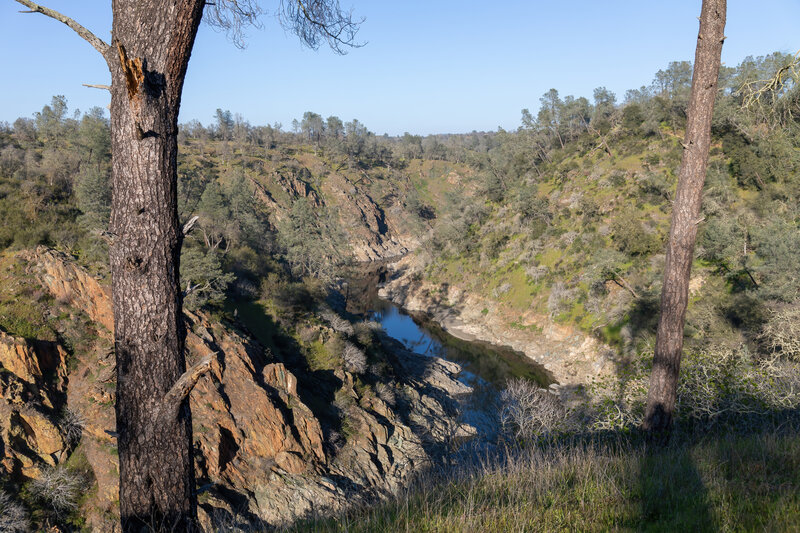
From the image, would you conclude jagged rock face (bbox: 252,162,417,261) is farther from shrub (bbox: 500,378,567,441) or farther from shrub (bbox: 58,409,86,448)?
shrub (bbox: 58,409,86,448)

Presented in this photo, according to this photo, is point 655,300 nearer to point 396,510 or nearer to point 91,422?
point 396,510

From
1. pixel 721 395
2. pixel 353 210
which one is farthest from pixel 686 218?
pixel 353 210

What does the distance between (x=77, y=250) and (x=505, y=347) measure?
27.8 meters

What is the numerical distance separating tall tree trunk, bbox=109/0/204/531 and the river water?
25.6m

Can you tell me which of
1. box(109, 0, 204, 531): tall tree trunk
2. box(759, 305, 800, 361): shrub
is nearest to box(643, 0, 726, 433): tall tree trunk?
box(109, 0, 204, 531): tall tree trunk

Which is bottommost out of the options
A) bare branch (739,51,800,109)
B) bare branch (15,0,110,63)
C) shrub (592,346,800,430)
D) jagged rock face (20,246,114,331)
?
shrub (592,346,800,430)

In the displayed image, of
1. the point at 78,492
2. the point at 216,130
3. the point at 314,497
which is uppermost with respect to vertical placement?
the point at 216,130

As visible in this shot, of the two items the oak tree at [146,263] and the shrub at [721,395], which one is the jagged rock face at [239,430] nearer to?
the shrub at [721,395]

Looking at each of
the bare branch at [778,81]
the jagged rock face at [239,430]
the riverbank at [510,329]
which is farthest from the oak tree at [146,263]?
the riverbank at [510,329]

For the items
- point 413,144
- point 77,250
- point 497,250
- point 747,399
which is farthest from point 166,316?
point 413,144

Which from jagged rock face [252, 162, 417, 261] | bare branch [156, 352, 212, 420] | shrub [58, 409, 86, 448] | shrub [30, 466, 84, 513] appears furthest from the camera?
jagged rock face [252, 162, 417, 261]

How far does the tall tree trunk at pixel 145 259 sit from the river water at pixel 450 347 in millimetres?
25557

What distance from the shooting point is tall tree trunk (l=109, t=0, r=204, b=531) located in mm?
2986

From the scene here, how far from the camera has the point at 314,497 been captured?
13859mm
